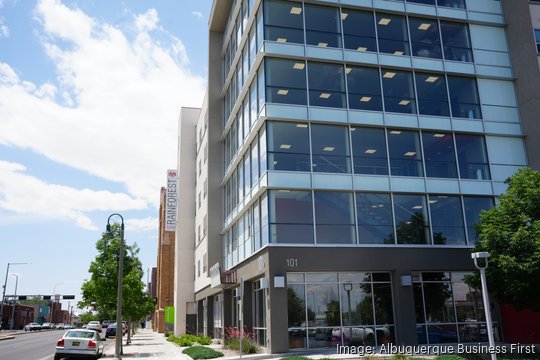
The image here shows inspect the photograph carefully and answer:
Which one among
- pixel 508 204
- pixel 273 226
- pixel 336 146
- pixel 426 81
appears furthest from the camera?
pixel 426 81

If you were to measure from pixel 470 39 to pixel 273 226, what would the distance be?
14.9 metres

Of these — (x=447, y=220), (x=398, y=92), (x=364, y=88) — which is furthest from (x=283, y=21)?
(x=447, y=220)

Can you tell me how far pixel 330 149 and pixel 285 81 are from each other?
12.7ft

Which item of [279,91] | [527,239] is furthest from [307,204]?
[527,239]

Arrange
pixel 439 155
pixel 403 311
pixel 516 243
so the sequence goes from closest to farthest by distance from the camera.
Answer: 1. pixel 516 243
2. pixel 403 311
3. pixel 439 155

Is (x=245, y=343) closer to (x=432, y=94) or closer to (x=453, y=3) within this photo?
(x=432, y=94)

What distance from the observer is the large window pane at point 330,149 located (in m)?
23.5

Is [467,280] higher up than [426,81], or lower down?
lower down

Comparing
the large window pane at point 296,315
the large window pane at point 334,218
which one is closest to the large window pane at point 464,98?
the large window pane at point 334,218

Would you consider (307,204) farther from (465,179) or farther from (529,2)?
(529,2)

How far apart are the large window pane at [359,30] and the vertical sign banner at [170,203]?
3640cm

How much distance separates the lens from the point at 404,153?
81.3ft

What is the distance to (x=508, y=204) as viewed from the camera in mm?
20250

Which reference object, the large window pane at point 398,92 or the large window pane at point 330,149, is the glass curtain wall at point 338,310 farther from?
the large window pane at point 398,92
